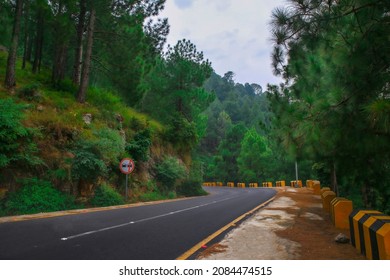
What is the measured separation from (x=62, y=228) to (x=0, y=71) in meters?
15.6

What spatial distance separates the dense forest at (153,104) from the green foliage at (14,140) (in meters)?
0.05

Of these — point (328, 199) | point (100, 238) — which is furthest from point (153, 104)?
point (100, 238)

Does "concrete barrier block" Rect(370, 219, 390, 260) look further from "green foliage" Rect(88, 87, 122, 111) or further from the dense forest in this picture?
"green foliage" Rect(88, 87, 122, 111)

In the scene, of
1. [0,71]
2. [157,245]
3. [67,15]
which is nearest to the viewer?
[157,245]

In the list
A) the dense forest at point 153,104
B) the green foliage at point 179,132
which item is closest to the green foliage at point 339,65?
the dense forest at point 153,104

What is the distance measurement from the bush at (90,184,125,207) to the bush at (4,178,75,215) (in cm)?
156

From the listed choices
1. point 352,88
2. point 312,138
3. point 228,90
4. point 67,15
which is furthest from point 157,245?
point 228,90

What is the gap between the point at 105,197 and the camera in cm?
1532

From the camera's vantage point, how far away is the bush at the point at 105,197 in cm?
1489

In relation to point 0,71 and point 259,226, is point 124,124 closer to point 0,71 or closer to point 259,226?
point 0,71

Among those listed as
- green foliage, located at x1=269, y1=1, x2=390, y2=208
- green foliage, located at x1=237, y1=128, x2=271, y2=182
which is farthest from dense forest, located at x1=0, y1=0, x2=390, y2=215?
green foliage, located at x1=237, y1=128, x2=271, y2=182

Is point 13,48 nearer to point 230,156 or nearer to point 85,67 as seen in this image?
point 85,67

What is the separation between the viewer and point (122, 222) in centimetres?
966

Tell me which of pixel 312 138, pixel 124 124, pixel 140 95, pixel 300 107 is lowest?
pixel 312 138
